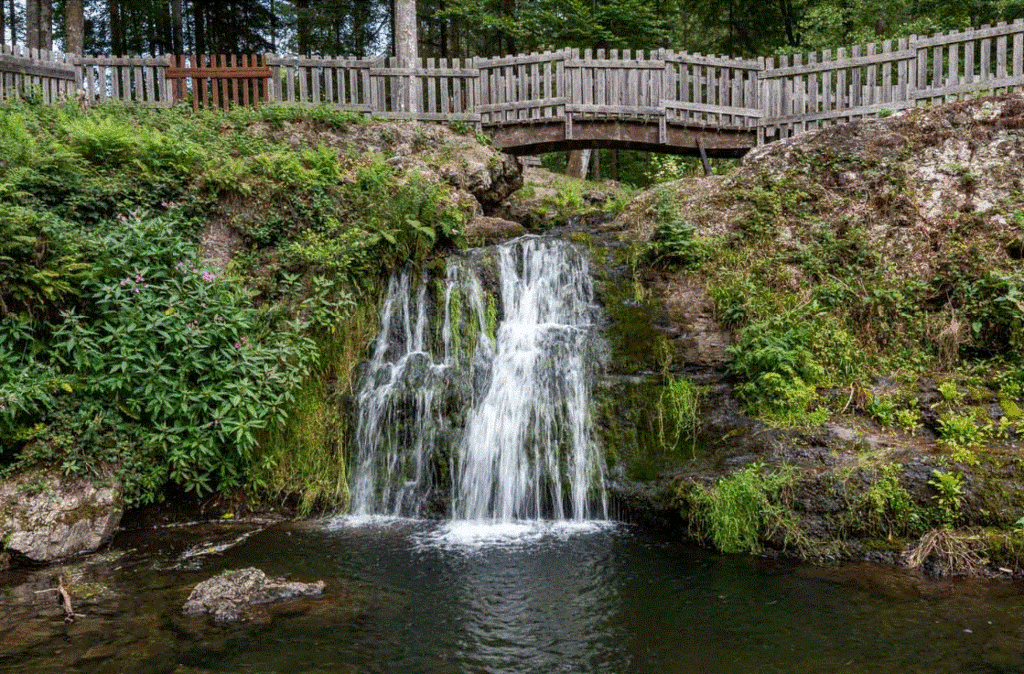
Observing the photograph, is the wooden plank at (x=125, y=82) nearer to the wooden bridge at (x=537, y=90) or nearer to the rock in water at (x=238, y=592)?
the wooden bridge at (x=537, y=90)

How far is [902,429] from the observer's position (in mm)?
6922

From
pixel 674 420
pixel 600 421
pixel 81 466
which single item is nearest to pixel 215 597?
pixel 81 466

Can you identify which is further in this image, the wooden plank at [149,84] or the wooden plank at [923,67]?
the wooden plank at [149,84]

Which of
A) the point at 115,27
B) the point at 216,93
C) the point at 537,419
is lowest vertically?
the point at 537,419

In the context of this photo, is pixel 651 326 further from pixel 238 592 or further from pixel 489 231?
pixel 238 592

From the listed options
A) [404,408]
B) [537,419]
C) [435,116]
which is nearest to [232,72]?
[435,116]

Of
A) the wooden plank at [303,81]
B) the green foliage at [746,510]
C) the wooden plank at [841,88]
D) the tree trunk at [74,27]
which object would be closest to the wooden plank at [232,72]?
the wooden plank at [303,81]

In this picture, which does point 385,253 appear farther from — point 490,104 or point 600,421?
point 490,104

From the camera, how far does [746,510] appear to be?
21.1ft

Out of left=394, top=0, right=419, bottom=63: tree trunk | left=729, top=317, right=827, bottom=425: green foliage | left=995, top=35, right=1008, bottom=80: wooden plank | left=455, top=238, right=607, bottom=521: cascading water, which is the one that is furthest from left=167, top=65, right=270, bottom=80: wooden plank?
left=995, top=35, right=1008, bottom=80: wooden plank

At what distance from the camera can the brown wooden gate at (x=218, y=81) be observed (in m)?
13.4

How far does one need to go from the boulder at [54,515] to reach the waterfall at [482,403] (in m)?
2.57

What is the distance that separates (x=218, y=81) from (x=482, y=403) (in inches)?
392

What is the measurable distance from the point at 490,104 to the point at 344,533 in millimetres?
9716
